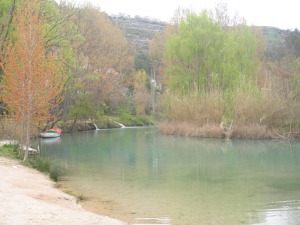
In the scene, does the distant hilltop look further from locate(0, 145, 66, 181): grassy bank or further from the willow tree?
locate(0, 145, 66, 181): grassy bank

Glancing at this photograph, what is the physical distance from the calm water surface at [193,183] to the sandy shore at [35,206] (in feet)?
3.77

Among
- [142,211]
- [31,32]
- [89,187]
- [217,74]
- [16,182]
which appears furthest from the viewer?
[217,74]

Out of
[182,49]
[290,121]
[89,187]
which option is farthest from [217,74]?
[89,187]

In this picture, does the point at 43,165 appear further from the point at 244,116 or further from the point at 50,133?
the point at 50,133

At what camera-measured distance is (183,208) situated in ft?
33.5

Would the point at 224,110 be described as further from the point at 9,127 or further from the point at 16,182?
the point at 16,182

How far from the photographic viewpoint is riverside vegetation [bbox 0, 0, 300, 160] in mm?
16719

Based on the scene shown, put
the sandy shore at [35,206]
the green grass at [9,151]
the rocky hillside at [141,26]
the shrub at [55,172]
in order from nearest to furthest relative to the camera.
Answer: the sandy shore at [35,206] → the shrub at [55,172] → the green grass at [9,151] → the rocky hillside at [141,26]

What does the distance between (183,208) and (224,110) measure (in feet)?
74.7

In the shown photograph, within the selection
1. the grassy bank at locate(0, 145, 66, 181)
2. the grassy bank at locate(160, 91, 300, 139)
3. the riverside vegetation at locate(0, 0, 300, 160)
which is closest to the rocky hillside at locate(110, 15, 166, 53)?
the riverside vegetation at locate(0, 0, 300, 160)

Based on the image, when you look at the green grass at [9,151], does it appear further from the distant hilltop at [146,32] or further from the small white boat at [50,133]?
the distant hilltop at [146,32]

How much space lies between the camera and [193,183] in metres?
13.7

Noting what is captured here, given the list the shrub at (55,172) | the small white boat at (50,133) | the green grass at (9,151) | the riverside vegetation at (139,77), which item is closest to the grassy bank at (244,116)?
the riverside vegetation at (139,77)

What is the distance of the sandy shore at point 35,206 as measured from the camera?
288 inches
